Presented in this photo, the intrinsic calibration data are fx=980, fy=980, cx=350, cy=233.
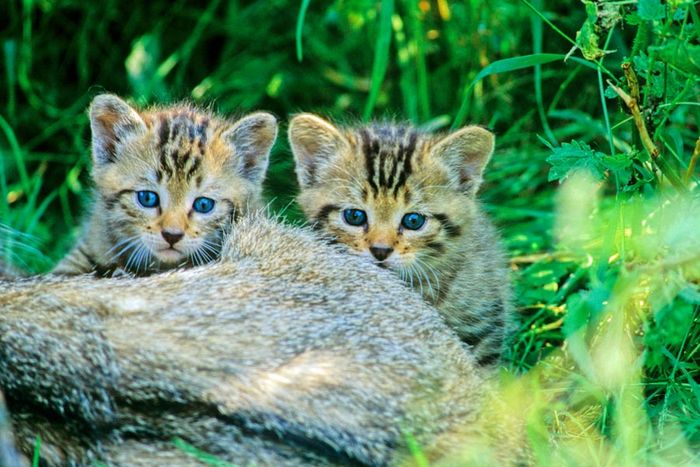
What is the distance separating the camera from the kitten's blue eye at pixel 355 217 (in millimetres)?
4164

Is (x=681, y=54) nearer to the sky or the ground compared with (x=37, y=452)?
nearer to the sky

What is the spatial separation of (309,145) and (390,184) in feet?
1.56

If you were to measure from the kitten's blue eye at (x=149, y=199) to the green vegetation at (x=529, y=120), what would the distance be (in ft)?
1.80

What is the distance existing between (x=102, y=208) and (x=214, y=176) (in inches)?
21.5

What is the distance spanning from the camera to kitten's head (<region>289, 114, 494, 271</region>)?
4.11 meters

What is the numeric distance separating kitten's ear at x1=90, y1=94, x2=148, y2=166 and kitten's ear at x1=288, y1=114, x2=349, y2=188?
684 mm

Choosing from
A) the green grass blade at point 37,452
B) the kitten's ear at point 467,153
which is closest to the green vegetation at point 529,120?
the kitten's ear at point 467,153

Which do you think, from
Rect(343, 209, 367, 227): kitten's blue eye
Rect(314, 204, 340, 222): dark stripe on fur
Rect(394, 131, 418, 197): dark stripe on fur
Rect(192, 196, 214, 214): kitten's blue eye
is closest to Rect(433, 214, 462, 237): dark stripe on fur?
Rect(394, 131, 418, 197): dark stripe on fur

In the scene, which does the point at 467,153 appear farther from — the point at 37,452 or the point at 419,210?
the point at 37,452

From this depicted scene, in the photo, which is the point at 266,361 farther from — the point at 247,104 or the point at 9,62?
the point at 9,62

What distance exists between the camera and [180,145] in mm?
4363

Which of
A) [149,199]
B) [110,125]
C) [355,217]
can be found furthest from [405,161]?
[110,125]

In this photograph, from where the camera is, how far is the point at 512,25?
18.5ft

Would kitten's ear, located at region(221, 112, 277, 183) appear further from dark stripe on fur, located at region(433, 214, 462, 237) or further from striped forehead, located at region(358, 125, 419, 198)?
dark stripe on fur, located at region(433, 214, 462, 237)
